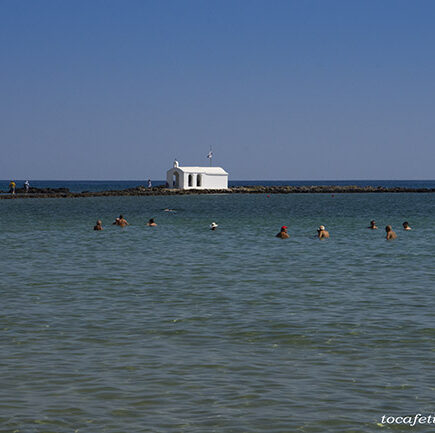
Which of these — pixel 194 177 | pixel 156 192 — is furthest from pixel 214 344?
pixel 194 177

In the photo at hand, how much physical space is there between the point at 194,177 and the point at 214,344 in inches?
4811

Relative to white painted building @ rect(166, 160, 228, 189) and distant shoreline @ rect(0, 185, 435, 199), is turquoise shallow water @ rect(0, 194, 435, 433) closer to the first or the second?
distant shoreline @ rect(0, 185, 435, 199)

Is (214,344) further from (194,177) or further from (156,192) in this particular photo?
(194,177)

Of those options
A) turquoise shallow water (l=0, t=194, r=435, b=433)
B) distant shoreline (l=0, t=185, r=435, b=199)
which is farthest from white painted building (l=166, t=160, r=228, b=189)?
turquoise shallow water (l=0, t=194, r=435, b=433)

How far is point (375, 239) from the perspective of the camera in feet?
142

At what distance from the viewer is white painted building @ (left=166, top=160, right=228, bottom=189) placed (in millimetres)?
134625

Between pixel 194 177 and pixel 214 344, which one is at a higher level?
pixel 194 177

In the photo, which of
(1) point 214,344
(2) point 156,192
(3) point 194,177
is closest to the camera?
(1) point 214,344

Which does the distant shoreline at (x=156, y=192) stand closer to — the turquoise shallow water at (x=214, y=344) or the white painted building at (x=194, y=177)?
the white painted building at (x=194, y=177)

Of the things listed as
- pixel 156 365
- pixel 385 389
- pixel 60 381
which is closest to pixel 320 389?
pixel 385 389

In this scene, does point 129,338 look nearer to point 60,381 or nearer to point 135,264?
point 60,381

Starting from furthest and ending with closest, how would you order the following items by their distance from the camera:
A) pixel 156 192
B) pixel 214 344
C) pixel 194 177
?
pixel 194 177, pixel 156 192, pixel 214 344

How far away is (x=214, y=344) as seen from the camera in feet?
49.1

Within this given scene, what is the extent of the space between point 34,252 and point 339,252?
15.8 m
